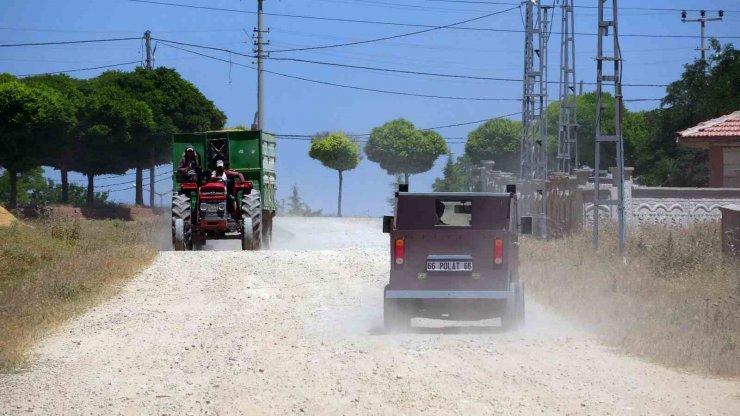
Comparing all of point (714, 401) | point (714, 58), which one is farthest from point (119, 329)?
point (714, 58)

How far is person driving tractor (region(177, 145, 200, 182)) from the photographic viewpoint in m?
28.2

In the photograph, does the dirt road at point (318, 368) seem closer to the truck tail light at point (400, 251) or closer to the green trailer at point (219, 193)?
the truck tail light at point (400, 251)

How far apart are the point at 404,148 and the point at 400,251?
73.3 m

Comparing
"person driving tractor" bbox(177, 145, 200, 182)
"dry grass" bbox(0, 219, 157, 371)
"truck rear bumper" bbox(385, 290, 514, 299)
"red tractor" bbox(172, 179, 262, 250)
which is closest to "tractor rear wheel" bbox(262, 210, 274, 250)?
"red tractor" bbox(172, 179, 262, 250)

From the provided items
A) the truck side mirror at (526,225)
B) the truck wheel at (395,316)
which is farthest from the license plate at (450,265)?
the truck side mirror at (526,225)

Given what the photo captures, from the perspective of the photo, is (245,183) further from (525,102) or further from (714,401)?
(714,401)

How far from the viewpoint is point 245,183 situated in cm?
2836

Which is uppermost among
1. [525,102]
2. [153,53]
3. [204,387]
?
[153,53]

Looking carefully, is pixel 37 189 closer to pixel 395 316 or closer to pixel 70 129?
pixel 70 129

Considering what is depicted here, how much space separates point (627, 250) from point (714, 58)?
29258mm

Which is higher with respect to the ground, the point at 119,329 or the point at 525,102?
the point at 525,102

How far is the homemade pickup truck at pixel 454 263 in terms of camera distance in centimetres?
1394

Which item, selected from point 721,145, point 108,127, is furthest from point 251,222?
point 108,127

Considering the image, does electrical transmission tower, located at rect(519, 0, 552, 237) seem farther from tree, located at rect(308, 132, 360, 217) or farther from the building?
tree, located at rect(308, 132, 360, 217)
